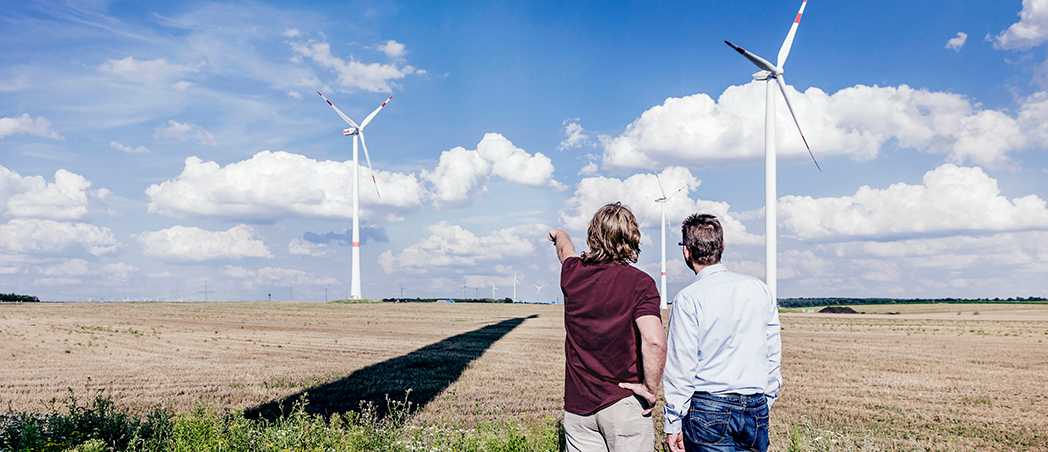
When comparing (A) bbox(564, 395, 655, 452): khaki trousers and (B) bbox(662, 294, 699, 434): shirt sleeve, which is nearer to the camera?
(A) bbox(564, 395, 655, 452): khaki trousers

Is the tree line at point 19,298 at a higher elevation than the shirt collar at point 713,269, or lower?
lower

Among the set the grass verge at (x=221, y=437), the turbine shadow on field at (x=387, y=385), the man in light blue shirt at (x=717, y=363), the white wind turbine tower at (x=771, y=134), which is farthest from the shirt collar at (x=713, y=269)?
the white wind turbine tower at (x=771, y=134)

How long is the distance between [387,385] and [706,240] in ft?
38.9

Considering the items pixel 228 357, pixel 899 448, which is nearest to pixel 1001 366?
pixel 899 448

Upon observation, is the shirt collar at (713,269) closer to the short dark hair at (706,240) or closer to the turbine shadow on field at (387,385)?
the short dark hair at (706,240)

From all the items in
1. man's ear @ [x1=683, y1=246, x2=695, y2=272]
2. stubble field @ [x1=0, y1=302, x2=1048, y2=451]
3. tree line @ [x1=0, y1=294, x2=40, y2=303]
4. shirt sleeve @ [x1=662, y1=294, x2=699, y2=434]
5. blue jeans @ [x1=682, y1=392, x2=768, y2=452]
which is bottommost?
tree line @ [x1=0, y1=294, x2=40, y2=303]

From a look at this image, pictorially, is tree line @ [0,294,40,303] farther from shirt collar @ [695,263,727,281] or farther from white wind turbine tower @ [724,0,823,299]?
shirt collar @ [695,263,727,281]

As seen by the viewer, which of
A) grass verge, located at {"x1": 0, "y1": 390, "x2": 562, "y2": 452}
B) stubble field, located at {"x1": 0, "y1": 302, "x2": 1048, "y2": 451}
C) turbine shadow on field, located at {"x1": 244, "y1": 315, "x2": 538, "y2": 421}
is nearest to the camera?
grass verge, located at {"x1": 0, "y1": 390, "x2": 562, "y2": 452}

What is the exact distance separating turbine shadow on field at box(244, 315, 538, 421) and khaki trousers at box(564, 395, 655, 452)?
213 inches

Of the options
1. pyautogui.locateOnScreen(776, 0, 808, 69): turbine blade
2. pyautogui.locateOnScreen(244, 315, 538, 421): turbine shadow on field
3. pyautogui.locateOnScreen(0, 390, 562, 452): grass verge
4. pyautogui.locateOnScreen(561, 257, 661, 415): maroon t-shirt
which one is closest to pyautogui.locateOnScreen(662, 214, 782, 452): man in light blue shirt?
pyautogui.locateOnScreen(561, 257, 661, 415): maroon t-shirt

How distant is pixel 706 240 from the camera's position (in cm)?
421

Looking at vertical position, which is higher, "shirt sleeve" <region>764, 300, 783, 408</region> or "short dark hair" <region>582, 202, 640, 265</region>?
"short dark hair" <region>582, 202, 640, 265</region>

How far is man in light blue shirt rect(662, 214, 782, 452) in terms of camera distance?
13.3 ft

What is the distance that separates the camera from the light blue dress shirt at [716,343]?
4082 mm
